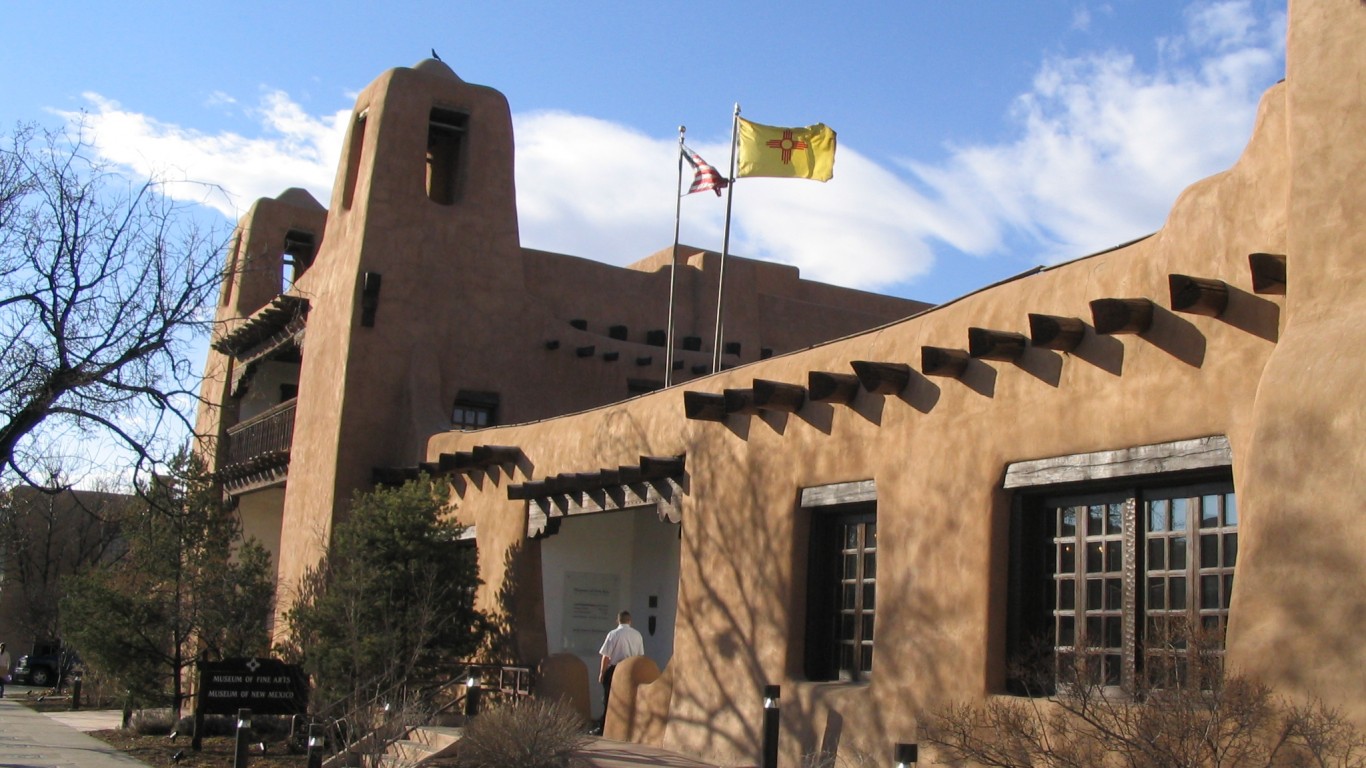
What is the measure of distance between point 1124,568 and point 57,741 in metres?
16.1

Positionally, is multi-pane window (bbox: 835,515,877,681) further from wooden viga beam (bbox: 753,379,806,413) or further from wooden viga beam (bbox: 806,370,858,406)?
wooden viga beam (bbox: 753,379,806,413)

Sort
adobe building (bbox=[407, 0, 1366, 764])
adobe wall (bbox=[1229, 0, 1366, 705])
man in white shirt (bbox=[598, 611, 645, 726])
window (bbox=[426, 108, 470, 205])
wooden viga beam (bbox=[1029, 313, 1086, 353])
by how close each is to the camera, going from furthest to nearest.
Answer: window (bbox=[426, 108, 470, 205]), man in white shirt (bbox=[598, 611, 645, 726]), wooden viga beam (bbox=[1029, 313, 1086, 353]), adobe building (bbox=[407, 0, 1366, 764]), adobe wall (bbox=[1229, 0, 1366, 705])

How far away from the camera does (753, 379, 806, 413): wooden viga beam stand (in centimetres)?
1295

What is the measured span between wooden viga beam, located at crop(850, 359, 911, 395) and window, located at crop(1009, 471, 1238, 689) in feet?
5.33

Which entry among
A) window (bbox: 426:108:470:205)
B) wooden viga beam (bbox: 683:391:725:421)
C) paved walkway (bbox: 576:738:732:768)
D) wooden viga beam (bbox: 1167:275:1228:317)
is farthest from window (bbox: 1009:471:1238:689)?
window (bbox: 426:108:470:205)

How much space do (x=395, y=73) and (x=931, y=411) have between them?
1513cm

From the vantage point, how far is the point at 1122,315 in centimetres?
920

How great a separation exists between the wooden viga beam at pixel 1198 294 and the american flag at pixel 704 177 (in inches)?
532

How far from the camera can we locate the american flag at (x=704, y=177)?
71.5 ft

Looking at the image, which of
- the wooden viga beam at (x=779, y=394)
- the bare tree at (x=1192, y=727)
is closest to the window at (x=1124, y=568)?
the bare tree at (x=1192, y=727)

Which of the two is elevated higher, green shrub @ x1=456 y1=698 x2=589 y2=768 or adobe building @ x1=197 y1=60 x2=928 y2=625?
adobe building @ x1=197 y1=60 x2=928 y2=625

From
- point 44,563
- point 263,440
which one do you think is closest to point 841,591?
point 263,440

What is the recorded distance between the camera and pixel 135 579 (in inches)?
832

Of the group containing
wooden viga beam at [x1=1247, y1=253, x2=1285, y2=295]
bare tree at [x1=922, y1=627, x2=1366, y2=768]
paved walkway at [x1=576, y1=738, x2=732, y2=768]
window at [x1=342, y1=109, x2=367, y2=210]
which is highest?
window at [x1=342, y1=109, x2=367, y2=210]
